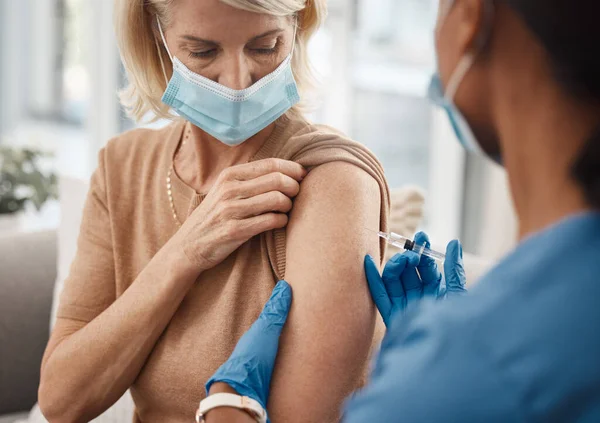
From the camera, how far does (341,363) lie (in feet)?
3.87

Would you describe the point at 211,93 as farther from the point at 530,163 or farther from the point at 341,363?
the point at 530,163

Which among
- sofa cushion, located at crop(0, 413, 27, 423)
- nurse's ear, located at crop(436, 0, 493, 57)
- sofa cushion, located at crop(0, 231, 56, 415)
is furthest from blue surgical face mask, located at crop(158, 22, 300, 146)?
sofa cushion, located at crop(0, 413, 27, 423)

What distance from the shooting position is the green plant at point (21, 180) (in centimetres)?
267

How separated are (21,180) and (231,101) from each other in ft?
5.20

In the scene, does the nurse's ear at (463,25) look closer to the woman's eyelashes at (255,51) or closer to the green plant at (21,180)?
the woman's eyelashes at (255,51)

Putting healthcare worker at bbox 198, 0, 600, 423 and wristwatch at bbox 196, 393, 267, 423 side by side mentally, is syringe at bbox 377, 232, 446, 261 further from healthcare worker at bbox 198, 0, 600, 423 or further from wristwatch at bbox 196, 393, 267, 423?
healthcare worker at bbox 198, 0, 600, 423

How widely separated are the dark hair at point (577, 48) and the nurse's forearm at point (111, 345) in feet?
2.51

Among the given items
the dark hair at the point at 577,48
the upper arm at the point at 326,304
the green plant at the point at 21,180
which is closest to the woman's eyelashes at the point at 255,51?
the upper arm at the point at 326,304

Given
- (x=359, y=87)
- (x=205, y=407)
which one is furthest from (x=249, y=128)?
(x=359, y=87)

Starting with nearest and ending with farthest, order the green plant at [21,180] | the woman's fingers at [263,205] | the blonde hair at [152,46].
→ the woman's fingers at [263,205]
the blonde hair at [152,46]
the green plant at [21,180]

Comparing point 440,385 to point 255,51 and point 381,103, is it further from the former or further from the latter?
point 381,103

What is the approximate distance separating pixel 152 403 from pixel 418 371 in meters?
0.81

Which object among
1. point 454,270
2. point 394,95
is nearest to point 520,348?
point 454,270

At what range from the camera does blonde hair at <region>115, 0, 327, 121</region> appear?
1400mm
